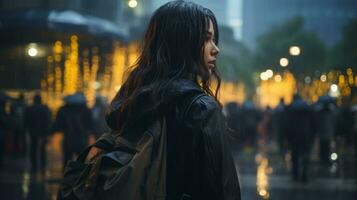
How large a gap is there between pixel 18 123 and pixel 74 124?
6763 millimetres

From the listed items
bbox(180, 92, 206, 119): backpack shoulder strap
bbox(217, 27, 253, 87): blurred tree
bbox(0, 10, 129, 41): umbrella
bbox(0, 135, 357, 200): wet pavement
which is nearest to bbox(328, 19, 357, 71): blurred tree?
bbox(217, 27, 253, 87): blurred tree

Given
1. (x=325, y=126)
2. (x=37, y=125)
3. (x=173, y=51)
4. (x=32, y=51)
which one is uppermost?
(x=173, y=51)

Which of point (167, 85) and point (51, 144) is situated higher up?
point (167, 85)

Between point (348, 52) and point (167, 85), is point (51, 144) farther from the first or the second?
point (348, 52)

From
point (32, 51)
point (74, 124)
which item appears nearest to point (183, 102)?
point (74, 124)

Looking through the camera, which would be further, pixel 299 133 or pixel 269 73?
pixel 269 73

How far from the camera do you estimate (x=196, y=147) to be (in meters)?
2.67

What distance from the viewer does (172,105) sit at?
275 centimetres

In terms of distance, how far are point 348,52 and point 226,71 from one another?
87.4 feet

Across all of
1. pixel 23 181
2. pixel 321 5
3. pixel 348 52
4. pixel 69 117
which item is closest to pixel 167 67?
pixel 69 117

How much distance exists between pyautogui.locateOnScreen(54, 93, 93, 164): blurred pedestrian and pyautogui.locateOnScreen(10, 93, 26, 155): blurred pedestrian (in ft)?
19.7

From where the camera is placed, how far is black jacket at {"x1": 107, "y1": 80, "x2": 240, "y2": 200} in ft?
8.71

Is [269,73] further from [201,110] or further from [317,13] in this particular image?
[201,110]

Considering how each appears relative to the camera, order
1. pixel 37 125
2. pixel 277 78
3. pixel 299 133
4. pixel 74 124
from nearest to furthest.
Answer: pixel 74 124 → pixel 299 133 → pixel 37 125 → pixel 277 78
